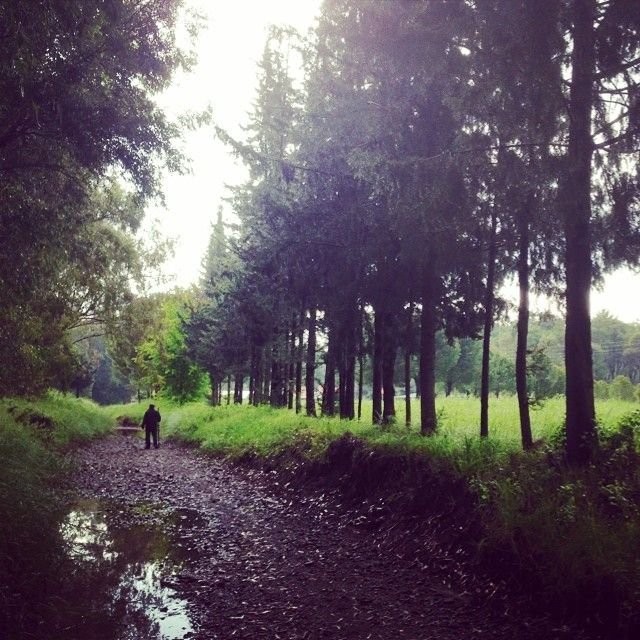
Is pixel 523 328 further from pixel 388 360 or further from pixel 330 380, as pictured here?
pixel 330 380

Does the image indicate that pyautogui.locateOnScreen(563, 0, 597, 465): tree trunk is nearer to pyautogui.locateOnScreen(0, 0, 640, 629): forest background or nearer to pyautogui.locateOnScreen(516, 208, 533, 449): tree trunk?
pyautogui.locateOnScreen(0, 0, 640, 629): forest background

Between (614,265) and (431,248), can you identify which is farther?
(431,248)

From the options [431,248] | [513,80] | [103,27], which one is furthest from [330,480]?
[103,27]

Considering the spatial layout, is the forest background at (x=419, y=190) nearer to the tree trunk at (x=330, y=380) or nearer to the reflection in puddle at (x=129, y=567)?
the tree trunk at (x=330, y=380)

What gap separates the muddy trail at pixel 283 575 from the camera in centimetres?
529

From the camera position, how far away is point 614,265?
921cm

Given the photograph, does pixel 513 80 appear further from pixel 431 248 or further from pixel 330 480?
pixel 330 480

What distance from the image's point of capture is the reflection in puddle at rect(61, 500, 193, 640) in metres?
Answer: 5.39

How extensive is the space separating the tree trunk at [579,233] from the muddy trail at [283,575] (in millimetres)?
2854

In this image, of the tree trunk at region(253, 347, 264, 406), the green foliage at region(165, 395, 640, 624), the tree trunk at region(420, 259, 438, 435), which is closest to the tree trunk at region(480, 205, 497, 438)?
the green foliage at region(165, 395, 640, 624)

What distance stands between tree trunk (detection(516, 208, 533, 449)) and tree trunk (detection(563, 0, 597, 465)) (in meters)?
1.86

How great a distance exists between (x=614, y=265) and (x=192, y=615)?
8.53m

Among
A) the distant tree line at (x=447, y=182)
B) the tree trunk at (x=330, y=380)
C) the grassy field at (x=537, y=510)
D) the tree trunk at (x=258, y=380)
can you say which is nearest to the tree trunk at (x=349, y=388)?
the distant tree line at (x=447, y=182)

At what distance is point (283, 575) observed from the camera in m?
6.82
